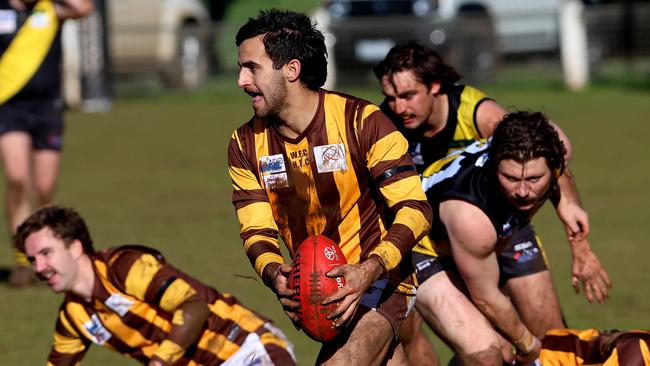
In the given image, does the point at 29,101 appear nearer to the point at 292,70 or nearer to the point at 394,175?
the point at 292,70

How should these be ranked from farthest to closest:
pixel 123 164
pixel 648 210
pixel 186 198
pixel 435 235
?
pixel 123 164 < pixel 186 198 < pixel 648 210 < pixel 435 235

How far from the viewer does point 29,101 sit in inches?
387

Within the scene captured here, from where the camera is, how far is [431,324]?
20.4 feet

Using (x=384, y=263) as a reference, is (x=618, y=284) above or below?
below

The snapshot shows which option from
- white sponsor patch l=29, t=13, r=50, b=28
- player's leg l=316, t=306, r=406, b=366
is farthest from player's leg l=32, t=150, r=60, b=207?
player's leg l=316, t=306, r=406, b=366

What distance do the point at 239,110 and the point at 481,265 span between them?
13753mm

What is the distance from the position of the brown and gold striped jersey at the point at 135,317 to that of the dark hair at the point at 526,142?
1.48 m

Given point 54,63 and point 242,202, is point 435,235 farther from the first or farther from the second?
point 54,63

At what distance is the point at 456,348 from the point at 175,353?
1336mm

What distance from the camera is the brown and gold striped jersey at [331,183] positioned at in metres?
5.22

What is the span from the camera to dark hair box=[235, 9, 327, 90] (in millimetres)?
5172

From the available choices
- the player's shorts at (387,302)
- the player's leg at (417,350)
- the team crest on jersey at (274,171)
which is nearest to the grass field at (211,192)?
the team crest on jersey at (274,171)

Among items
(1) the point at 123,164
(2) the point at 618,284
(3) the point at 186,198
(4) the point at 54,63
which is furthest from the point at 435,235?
(1) the point at 123,164

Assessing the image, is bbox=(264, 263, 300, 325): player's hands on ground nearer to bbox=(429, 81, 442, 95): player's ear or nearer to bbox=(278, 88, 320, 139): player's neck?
bbox=(278, 88, 320, 139): player's neck
